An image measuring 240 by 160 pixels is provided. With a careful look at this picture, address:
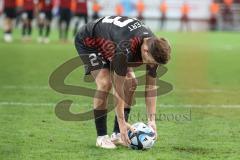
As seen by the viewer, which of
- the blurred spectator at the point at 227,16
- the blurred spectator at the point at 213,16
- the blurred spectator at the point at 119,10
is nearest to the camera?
the blurred spectator at the point at 119,10

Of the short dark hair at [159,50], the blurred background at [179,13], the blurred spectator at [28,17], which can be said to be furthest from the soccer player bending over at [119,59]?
the blurred background at [179,13]

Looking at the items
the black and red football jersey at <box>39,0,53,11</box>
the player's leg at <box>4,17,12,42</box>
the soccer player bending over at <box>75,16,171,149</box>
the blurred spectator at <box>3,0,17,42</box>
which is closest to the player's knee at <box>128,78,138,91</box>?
the soccer player bending over at <box>75,16,171,149</box>

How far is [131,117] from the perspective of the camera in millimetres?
9750

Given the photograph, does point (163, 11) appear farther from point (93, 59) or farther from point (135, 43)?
point (135, 43)

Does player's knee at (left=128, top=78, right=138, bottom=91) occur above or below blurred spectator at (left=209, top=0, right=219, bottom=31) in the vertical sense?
above

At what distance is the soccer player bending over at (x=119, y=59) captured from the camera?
6.95 metres

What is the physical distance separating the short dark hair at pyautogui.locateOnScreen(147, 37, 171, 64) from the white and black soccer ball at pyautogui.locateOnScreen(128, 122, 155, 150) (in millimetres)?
960

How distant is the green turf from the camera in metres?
7.26

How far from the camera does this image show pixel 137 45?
704 cm

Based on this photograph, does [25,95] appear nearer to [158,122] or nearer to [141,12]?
[158,122]

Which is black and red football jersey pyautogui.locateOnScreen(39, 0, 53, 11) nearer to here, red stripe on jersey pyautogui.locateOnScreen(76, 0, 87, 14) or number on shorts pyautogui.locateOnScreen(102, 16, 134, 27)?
red stripe on jersey pyautogui.locateOnScreen(76, 0, 87, 14)

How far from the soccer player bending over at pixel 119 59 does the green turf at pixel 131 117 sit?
13.5 inches

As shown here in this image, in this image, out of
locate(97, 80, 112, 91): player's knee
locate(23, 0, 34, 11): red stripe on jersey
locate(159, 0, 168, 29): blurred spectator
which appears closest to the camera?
locate(97, 80, 112, 91): player's knee

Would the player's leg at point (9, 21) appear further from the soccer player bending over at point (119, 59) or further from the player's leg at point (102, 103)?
the player's leg at point (102, 103)
